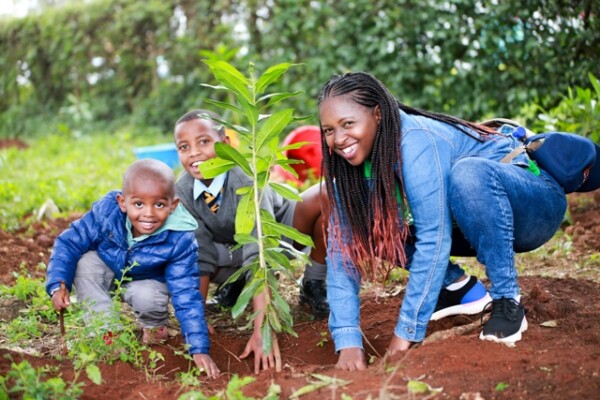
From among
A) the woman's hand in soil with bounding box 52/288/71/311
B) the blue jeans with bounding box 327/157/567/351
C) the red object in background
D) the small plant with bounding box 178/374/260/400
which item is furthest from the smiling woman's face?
the red object in background

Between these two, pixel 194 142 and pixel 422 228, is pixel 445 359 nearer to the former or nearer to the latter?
pixel 422 228

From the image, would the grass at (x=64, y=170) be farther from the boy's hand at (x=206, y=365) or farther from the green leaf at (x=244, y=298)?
the green leaf at (x=244, y=298)

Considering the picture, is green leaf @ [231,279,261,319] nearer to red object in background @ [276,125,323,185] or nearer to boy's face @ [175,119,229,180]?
boy's face @ [175,119,229,180]

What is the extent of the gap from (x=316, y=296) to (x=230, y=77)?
1.46 meters

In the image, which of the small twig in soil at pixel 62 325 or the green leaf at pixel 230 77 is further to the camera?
the small twig in soil at pixel 62 325

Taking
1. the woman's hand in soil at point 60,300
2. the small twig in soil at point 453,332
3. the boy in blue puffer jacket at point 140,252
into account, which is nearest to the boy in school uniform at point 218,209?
the boy in blue puffer jacket at point 140,252

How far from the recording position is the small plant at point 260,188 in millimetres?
2773

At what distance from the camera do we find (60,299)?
3057 mm

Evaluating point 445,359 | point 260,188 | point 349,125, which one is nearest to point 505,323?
point 445,359

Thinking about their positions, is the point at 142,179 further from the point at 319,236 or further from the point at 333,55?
the point at 333,55

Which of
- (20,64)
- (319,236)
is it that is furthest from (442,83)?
(20,64)

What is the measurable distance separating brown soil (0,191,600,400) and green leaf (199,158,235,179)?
31.6 inches

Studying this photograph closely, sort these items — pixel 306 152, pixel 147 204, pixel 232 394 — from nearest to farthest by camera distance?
A: pixel 232 394 → pixel 147 204 → pixel 306 152

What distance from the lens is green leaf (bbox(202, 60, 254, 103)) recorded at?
105 inches
